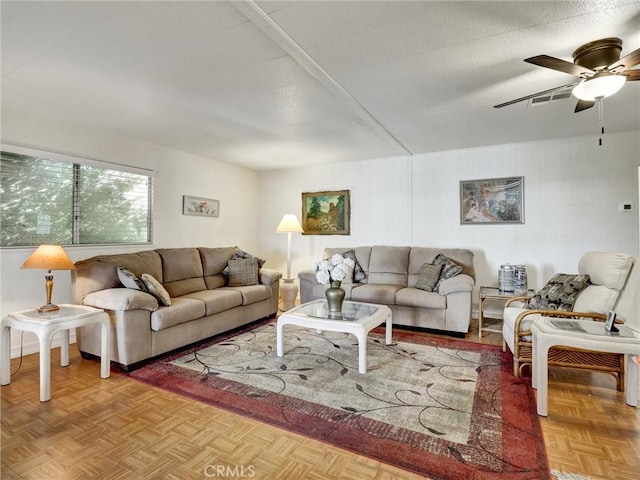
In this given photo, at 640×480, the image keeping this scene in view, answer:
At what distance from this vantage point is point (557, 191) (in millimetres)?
4133

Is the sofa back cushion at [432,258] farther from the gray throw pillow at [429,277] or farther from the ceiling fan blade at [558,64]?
the ceiling fan blade at [558,64]

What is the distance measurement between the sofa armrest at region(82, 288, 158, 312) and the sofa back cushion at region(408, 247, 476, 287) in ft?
10.3

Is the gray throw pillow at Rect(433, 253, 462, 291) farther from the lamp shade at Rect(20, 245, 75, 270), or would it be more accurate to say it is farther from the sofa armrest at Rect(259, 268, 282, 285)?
the lamp shade at Rect(20, 245, 75, 270)

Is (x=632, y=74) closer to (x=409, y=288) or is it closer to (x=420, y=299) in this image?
(x=420, y=299)

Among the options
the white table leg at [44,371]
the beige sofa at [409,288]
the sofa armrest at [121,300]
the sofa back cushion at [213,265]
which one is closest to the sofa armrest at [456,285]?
the beige sofa at [409,288]

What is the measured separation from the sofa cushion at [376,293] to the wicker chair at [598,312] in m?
1.51

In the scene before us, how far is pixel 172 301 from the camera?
333 centimetres

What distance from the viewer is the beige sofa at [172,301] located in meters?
2.82

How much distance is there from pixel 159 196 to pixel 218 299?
1.83m

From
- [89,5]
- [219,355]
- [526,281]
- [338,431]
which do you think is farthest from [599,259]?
[89,5]

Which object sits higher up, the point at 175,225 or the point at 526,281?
the point at 175,225

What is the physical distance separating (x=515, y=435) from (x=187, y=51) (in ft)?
10.1

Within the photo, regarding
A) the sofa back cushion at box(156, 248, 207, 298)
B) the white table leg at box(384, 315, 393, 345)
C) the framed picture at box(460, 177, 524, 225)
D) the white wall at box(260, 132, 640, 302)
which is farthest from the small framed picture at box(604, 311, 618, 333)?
the sofa back cushion at box(156, 248, 207, 298)

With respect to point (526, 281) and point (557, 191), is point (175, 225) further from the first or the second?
point (557, 191)
